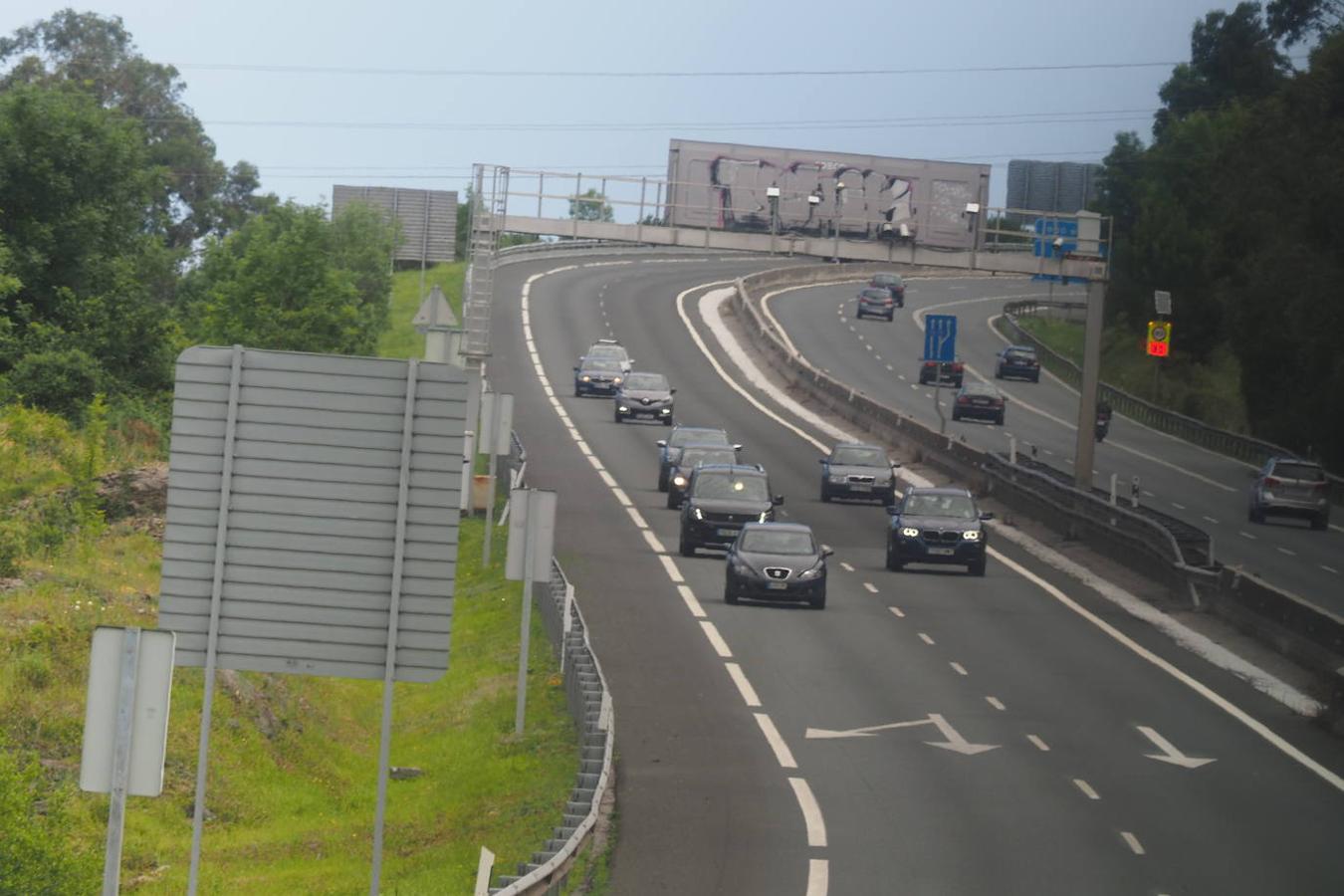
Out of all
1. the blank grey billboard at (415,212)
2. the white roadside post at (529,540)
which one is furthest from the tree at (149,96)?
the white roadside post at (529,540)

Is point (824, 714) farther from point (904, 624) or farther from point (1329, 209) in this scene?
point (1329, 209)

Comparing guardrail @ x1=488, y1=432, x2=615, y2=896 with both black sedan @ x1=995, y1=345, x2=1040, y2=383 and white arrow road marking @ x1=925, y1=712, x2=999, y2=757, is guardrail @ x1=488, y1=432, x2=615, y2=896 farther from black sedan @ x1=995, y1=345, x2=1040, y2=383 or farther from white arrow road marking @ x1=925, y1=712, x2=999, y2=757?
black sedan @ x1=995, y1=345, x2=1040, y2=383

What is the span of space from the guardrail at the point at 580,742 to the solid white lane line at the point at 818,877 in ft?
6.45

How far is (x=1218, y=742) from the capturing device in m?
Result: 23.9

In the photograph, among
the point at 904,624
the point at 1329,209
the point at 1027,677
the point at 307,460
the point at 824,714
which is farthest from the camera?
the point at 1329,209

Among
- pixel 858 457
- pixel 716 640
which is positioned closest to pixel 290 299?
pixel 858 457

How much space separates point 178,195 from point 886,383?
75.4m

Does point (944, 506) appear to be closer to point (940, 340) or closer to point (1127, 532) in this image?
point (1127, 532)

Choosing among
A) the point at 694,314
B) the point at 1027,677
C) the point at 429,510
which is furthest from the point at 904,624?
the point at 694,314

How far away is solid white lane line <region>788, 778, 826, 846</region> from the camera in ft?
60.1

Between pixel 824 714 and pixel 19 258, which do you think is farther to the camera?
pixel 19 258

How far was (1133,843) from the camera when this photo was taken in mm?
18500

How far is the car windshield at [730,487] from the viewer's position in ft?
130

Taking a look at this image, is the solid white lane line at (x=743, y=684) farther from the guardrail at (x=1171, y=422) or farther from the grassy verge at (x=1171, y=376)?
the grassy verge at (x=1171, y=376)
